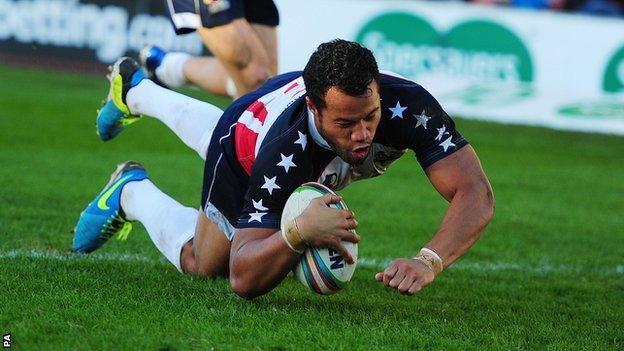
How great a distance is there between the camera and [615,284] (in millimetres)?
6578

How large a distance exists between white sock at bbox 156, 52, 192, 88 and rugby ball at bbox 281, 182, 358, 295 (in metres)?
3.65

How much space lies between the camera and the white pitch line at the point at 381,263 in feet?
19.7

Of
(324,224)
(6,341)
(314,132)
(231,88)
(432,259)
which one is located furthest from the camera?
(231,88)

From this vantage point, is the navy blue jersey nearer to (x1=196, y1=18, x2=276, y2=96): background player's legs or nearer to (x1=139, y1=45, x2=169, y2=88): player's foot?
(x1=196, y1=18, x2=276, y2=96): background player's legs

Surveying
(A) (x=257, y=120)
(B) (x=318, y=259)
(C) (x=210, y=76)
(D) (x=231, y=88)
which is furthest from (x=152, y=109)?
(B) (x=318, y=259)

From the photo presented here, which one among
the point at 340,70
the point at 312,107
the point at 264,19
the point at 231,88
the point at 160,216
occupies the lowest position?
the point at 231,88

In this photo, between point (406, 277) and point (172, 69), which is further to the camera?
point (172, 69)

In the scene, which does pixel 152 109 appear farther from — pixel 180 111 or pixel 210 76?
pixel 210 76

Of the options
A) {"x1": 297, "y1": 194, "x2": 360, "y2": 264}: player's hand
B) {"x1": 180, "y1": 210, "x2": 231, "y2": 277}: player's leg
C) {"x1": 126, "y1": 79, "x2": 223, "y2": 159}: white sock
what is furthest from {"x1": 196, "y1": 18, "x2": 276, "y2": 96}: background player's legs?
{"x1": 297, "y1": 194, "x2": 360, "y2": 264}: player's hand

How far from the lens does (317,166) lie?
16.7ft

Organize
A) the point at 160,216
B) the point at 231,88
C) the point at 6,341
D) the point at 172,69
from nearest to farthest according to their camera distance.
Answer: the point at 6,341 → the point at 160,216 → the point at 172,69 → the point at 231,88

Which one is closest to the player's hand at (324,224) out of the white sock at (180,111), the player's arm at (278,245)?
the player's arm at (278,245)

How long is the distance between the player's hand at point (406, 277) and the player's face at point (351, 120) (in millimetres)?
509

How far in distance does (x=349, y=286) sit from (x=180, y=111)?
1335 mm
